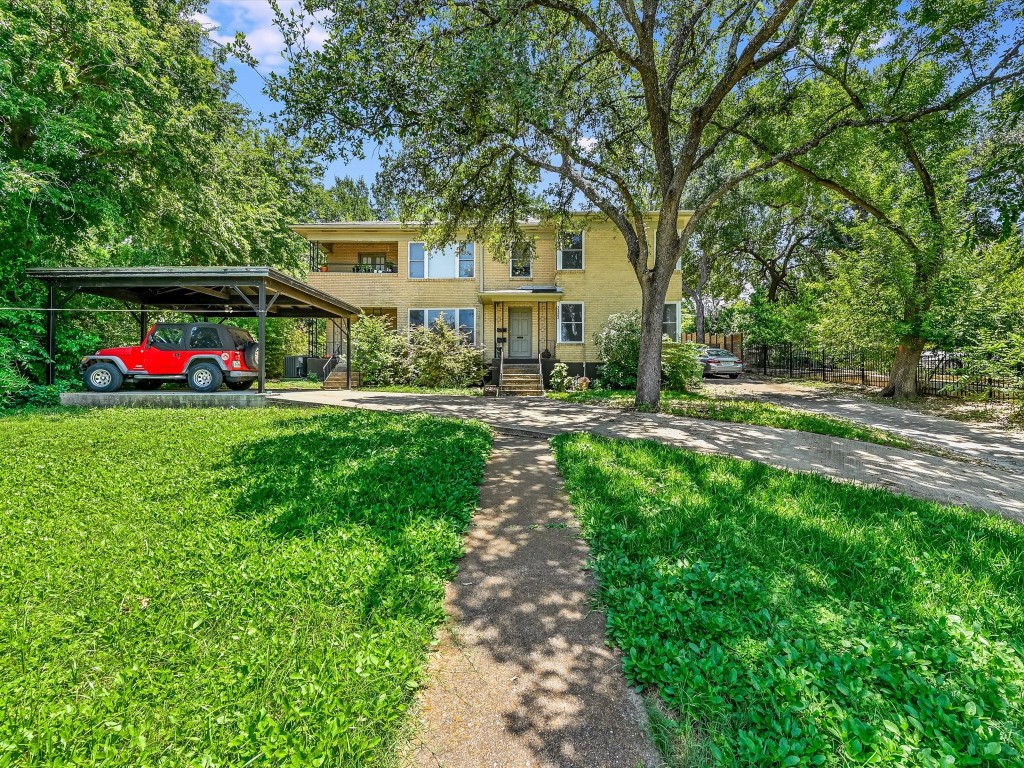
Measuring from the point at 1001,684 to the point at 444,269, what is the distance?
18.2 metres

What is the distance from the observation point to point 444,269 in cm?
1848

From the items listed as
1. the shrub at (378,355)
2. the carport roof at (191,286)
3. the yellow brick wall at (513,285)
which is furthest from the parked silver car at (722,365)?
the carport roof at (191,286)

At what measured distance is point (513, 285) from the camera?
18.6 meters

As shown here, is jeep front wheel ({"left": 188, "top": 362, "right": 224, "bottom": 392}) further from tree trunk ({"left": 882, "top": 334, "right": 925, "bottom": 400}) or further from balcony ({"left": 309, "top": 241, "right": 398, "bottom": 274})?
tree trunk ({"left": 882, "top": 334, "right": 925, "bottom": 400})

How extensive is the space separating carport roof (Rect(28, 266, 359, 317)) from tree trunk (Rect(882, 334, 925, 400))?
17.4m

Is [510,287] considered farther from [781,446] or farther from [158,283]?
[781,446]

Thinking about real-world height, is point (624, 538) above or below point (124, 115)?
below

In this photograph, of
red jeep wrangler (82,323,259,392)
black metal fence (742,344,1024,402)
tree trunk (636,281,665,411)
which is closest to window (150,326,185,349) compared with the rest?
red jeep wrangler (82,323,259,392)

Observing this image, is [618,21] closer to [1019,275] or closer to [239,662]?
[1019,275]

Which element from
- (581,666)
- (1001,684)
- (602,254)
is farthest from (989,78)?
(581,666)

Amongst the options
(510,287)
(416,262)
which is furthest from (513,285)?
(416,262)

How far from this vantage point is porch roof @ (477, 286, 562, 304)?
55.3 ft

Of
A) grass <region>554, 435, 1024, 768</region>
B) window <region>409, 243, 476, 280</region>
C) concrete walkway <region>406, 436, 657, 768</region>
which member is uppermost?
window <region>409, 243, 476, 280</region>

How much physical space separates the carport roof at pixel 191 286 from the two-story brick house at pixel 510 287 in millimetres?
4666
